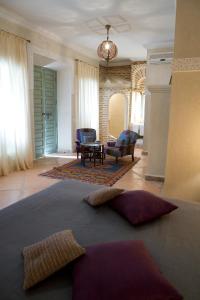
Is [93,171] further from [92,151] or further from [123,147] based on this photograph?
[123,147]

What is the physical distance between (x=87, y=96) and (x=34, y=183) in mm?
3880

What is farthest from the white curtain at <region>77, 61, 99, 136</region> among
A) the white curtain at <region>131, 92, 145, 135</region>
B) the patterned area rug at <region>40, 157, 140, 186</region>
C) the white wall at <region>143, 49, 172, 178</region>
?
the white wall at <region>143, 49, 172, 178</region>

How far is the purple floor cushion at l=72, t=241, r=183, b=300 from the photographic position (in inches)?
32.5

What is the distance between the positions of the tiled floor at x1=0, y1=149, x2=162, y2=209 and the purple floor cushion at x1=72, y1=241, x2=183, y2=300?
7.72 feet

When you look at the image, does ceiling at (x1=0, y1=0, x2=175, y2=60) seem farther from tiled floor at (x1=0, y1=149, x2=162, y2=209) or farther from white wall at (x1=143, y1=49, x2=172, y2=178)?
tiled floor at (x1=0, y1=149, x2=162, y2=209)

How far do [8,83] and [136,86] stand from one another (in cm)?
464

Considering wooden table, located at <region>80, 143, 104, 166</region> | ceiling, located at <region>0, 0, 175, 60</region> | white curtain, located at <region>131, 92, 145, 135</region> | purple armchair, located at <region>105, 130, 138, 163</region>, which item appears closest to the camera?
ceiling, located at <region>0, 0, 175, 60</region>

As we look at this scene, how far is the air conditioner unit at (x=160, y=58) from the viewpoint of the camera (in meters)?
6.01

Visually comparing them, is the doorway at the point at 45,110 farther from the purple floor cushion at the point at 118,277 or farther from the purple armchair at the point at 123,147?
the purple floor cushion at the point at 118,277

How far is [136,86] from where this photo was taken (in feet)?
25.3

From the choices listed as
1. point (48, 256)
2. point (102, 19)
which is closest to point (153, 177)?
point (102, 19)

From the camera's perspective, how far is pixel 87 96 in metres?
7.00

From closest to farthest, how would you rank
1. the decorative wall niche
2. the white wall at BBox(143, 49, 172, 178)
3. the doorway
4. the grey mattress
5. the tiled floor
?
1. the grey mattress
2. the tiled floor
3. the white wall at BBox(143, 49, 172, 178)
4. the doorway
5. the decorative wall niche

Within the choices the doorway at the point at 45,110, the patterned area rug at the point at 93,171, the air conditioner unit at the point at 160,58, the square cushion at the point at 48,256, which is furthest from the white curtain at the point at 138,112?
the square cushion at the point at 48,256
